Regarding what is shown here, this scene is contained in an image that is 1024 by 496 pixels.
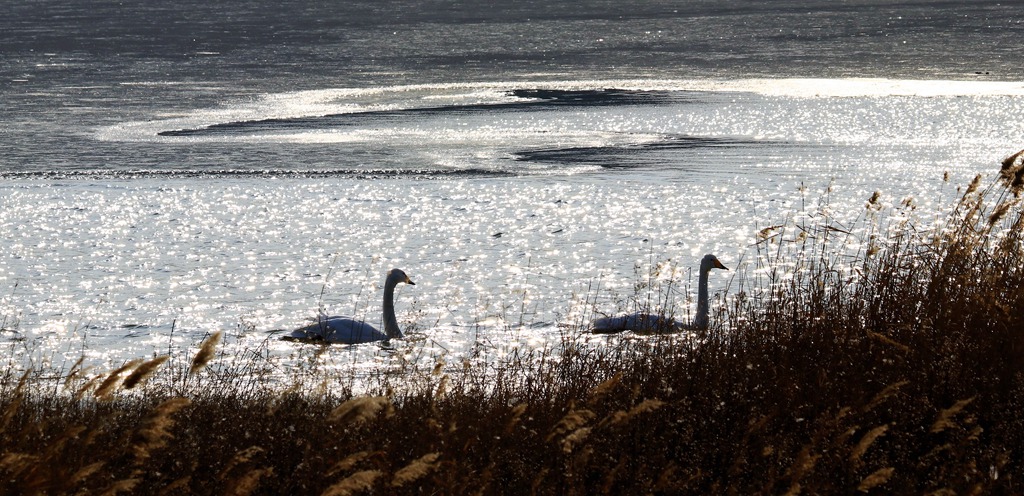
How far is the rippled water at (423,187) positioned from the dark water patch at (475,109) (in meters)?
0.10

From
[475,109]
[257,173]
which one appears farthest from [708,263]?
[475,109]

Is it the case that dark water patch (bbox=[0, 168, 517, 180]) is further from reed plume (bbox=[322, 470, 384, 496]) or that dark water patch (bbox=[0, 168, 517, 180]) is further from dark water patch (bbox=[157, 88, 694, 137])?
reed plume (bbox=[322, 470, 384, 496])

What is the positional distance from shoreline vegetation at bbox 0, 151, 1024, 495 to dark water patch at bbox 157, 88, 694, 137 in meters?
14.7

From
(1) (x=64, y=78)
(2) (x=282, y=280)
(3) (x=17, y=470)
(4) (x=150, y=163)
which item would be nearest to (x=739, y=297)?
(3) (x=17, y=470)

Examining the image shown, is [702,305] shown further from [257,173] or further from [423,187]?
[257,173]

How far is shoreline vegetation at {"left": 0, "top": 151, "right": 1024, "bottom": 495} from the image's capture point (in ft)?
10.2

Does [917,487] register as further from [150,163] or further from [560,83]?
[560,83]

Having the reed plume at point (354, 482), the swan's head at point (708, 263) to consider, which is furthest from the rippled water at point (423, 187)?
the reed plume at point (354, 482)

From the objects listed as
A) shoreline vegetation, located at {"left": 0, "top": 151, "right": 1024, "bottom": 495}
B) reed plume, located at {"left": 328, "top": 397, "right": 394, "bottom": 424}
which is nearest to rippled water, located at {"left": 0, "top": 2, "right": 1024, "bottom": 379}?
shoreline vegetation, located at {"left": 0, "top": 151, "right": 1024, "bottom": 495}

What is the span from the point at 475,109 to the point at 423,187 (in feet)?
25.3

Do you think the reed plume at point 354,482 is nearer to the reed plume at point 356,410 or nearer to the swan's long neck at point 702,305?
the reed plume at point 356,410

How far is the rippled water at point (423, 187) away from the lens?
8.54 meters

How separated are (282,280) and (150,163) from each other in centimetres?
731

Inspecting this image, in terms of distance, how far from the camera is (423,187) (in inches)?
557
